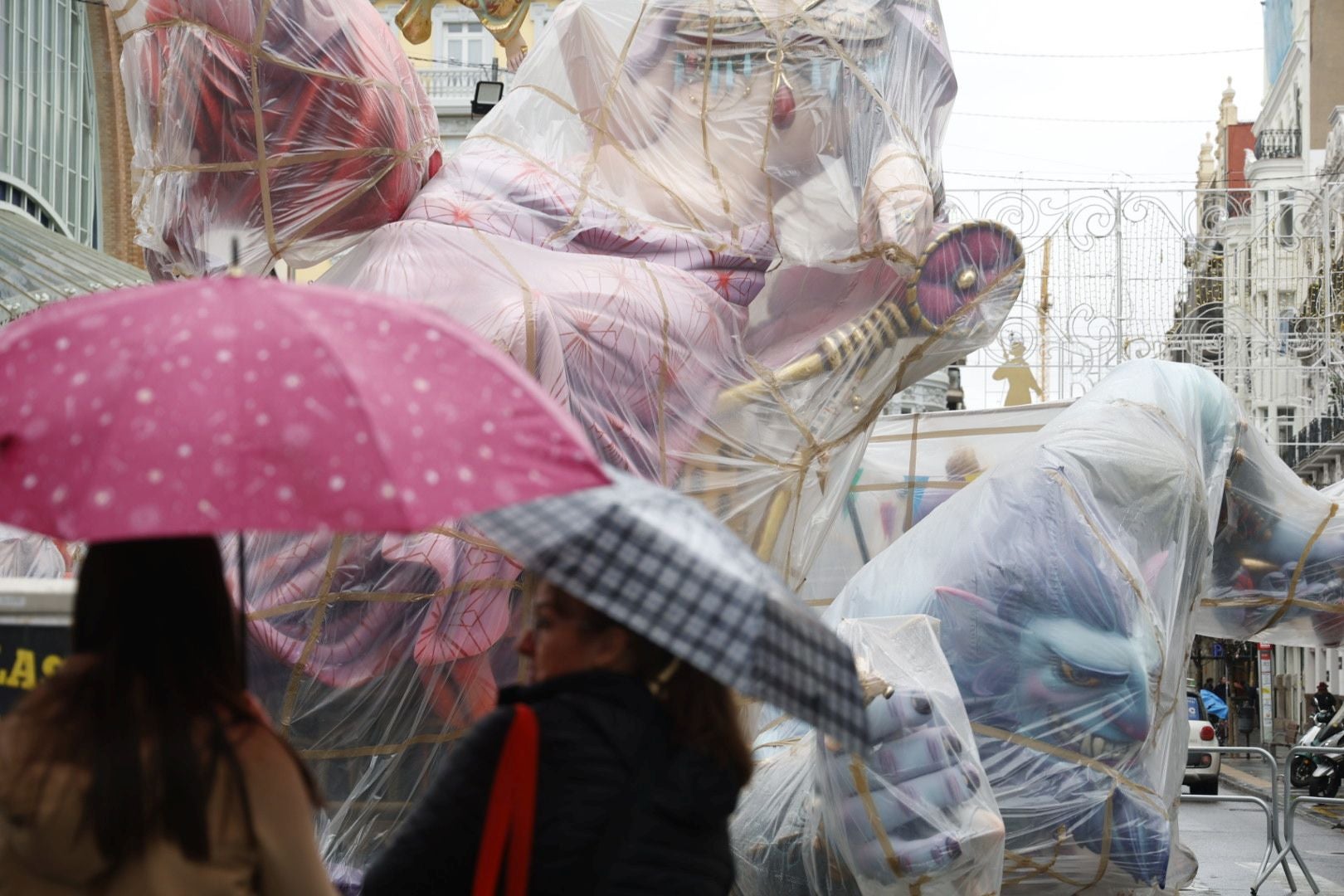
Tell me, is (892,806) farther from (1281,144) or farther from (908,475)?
(1281,144)

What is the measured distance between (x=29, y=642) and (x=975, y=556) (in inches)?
144

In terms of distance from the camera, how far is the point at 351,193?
4.92 metres

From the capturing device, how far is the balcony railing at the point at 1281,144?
46188 millimetres

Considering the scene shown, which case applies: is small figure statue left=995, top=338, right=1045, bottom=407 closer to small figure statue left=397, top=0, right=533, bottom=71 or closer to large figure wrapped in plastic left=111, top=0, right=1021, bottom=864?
large figure wrapped in plastic left=111, top=0, right=1021, bottom=864

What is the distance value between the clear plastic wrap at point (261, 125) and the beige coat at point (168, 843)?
2865mm

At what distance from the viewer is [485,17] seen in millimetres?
5797

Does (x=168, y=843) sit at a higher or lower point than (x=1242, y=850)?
higher

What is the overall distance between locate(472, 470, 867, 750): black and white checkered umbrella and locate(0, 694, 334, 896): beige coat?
1.53ft

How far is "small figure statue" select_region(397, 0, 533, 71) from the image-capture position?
5707 mm

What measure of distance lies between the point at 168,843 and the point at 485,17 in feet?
13.8

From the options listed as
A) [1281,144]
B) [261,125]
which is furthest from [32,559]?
[1281,144]

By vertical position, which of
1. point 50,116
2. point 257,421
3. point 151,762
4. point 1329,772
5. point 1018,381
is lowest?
point 1329,772

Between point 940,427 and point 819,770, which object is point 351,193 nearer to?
point 819,770

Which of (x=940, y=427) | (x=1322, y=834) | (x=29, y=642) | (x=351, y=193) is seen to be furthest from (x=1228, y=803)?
(x=29, y=642)
